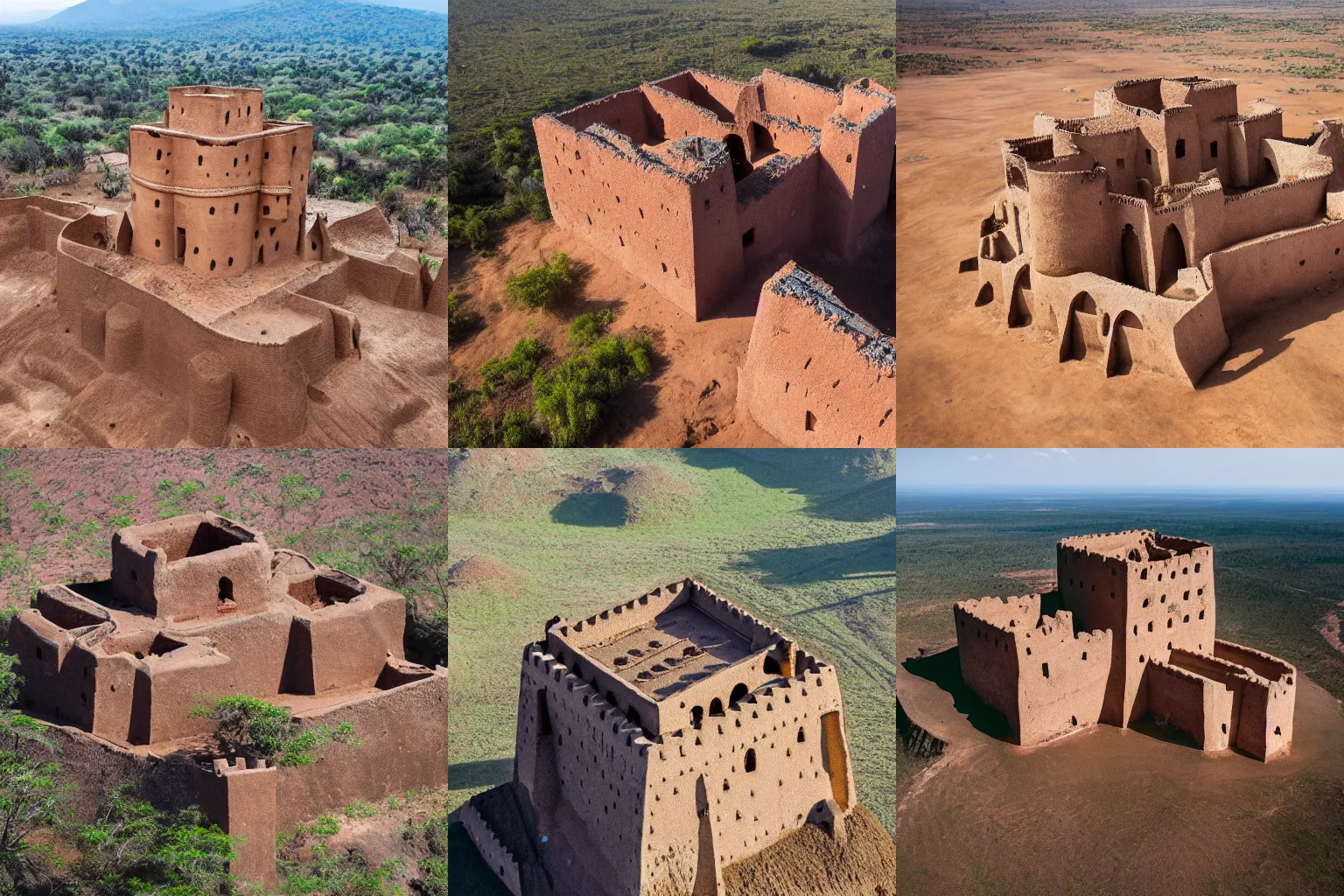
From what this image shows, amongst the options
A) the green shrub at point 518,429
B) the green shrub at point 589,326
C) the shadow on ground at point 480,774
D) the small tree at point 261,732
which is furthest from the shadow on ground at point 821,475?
the small tree at point 261,732

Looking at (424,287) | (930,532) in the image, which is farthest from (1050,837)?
(930,532)

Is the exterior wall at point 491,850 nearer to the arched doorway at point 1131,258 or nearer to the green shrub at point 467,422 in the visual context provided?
the green shrub at point 467,422

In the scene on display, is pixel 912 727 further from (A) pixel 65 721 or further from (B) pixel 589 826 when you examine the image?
(A) pixel 65 721

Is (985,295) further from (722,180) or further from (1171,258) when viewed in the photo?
(722,180)

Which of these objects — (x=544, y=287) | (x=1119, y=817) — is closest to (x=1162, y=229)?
(x=1119, y=817)

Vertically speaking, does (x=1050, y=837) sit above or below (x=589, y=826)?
below
